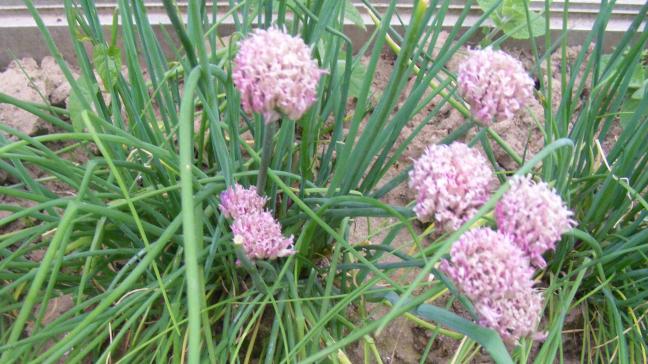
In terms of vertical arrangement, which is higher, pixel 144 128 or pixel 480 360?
pixel 144 128

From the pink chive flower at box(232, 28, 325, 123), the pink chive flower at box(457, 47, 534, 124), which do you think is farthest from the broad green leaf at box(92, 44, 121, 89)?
the pink chive flower at box(457, 47, 534, 124)

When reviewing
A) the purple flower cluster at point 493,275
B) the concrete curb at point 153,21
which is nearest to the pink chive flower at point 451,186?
the purple flower cluster at point 493,275

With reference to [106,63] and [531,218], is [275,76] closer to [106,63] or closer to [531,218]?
[531,218]

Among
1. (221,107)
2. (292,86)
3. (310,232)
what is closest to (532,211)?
(292,86)

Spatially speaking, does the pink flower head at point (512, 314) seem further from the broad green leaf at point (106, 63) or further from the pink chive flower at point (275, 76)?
the broad green leaf at point (106, 63)

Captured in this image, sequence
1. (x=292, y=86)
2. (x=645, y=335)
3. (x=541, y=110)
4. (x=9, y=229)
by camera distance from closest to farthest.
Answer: (x=292, y=86) < (x=645, y=335) < (x=9, y=229) < (x=541, y=110)

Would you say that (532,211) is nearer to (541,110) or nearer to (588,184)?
(588,184)
